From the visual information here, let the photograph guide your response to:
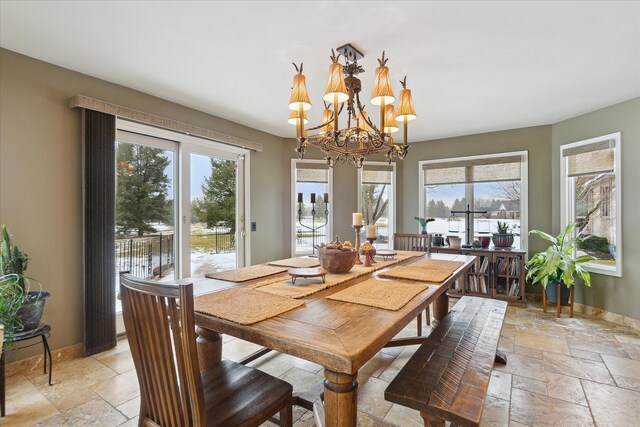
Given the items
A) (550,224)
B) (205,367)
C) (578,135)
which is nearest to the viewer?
(205,367)

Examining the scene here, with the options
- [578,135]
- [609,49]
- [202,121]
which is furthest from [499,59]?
[202,121]

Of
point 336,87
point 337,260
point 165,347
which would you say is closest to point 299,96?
point 336,87

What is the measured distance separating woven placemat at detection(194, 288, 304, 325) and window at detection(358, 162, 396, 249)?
12.4 ft

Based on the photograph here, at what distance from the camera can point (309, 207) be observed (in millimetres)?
4996

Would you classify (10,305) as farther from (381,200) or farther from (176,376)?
(381,200)

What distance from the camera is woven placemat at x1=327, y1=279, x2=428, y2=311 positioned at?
4.74ft

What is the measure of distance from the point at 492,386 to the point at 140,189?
3.55m

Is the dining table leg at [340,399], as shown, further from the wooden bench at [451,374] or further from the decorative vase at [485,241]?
the decorative vase at [485,241]

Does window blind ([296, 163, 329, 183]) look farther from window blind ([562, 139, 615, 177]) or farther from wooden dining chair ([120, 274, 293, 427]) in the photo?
wooden dining chair ([120, 274, 293, 427])

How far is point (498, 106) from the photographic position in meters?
3.50

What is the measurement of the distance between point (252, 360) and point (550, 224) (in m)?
4.22

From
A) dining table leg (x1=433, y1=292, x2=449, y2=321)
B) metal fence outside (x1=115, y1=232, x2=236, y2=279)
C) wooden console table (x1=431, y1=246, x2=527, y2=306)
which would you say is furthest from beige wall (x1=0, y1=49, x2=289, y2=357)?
wooden console table (x1=431, y1=246, x2=527, y2=306)

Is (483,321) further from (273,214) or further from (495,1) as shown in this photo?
(273,214)

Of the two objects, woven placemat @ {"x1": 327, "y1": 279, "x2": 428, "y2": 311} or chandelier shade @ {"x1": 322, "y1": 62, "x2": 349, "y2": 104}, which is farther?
chandelier shade @ {"x1": 322, "y1": 62, "x2": 349, "y2": 104}
